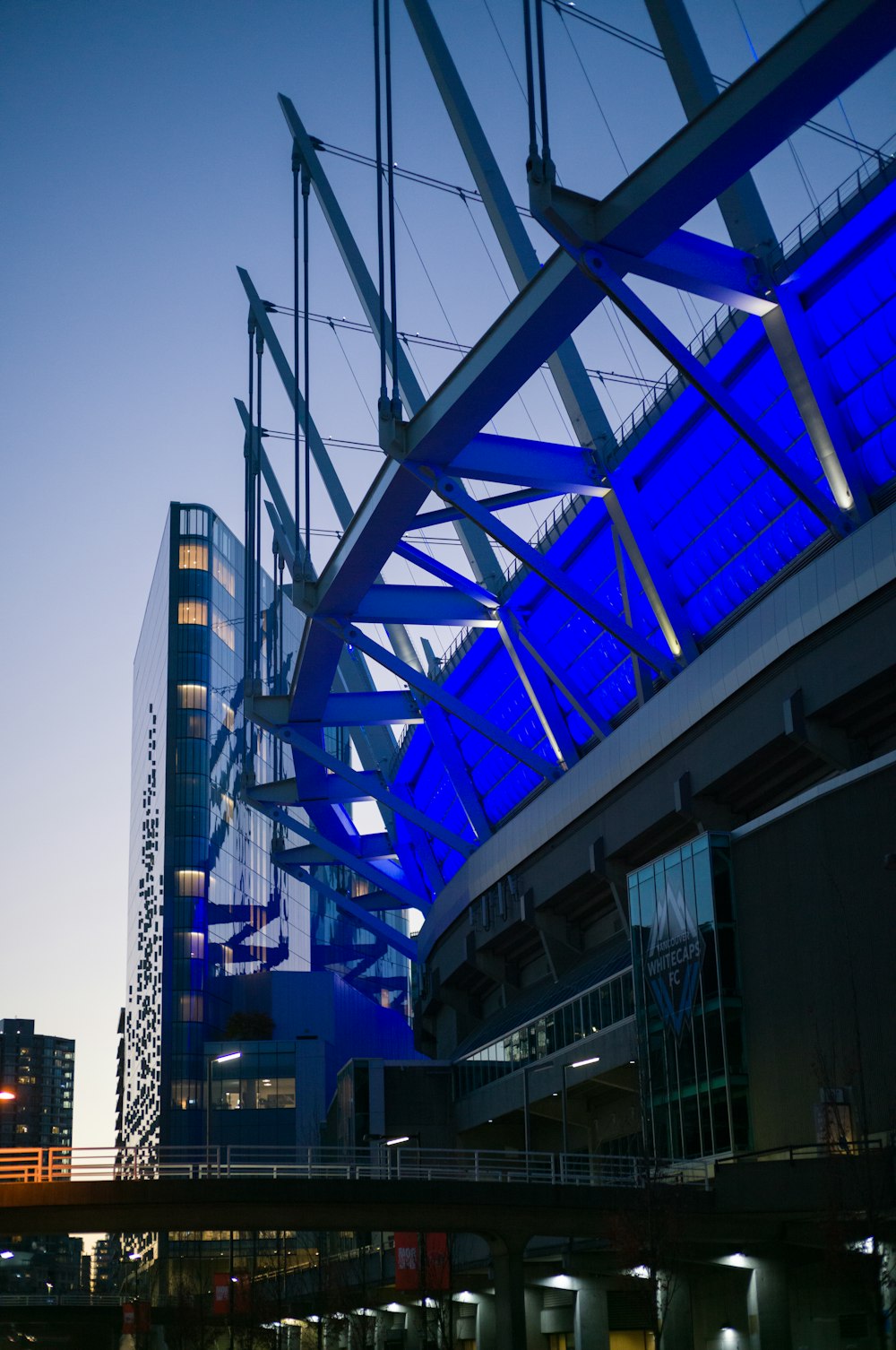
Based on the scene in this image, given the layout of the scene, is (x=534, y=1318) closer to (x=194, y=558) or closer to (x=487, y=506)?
(x=487, y=506)

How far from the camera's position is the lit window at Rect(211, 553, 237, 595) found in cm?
11675

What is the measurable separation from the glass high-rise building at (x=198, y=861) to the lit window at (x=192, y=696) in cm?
9

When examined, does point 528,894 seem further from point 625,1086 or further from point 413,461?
point 413,461

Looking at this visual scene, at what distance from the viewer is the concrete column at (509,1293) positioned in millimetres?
35312

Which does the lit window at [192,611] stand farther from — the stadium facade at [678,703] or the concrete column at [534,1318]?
the concrete column at [534,1318]

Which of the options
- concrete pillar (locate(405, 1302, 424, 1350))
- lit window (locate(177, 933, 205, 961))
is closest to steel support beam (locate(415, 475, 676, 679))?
concrete pillar (locate(405, 1302, 424, 1350))

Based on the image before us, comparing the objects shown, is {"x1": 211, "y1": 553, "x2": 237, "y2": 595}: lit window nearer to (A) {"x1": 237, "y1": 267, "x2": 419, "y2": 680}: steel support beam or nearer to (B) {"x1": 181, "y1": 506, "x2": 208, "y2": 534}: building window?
(B) {"x1": 181, "y1": 506, "x2": 208, "y2": 534}: building window

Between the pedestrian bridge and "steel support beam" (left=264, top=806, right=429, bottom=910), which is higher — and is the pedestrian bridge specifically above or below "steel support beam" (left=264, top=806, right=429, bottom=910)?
below

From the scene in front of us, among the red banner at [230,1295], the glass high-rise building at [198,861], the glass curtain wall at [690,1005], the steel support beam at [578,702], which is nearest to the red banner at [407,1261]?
the glass curtain wall at [690,1005]

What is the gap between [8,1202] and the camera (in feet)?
113

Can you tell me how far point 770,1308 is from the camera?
34.5 metres

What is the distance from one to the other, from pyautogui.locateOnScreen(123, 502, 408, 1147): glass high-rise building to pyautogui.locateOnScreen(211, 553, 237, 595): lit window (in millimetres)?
138

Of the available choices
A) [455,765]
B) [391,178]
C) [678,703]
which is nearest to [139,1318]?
[455,765]

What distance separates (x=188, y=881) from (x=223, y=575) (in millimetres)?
24430
